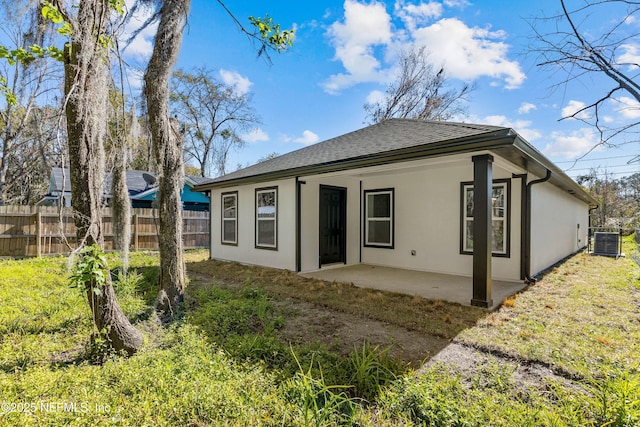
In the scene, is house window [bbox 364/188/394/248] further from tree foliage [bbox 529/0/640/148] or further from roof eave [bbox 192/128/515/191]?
tree foliage [bbox 529/0/640/148]

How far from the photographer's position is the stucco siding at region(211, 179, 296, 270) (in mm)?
7133

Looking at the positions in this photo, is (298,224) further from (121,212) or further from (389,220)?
(121,212)

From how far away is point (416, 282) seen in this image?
19.9 ft

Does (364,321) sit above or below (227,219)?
below

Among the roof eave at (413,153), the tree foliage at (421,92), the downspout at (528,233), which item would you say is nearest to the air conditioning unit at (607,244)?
the downspout at (528,233)

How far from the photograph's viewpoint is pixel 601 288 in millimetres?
5562

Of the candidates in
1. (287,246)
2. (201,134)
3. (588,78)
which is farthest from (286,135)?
(588,78)

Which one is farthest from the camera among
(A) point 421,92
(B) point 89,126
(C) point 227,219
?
(A) point 421,92

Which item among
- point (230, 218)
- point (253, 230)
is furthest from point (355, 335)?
point (230, 218)

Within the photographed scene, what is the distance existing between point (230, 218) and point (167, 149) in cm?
480

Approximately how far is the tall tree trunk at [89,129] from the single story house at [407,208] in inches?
149

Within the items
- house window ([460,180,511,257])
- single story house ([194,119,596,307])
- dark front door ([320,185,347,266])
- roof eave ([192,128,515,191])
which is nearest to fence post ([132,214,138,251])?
single story house ([194,119,596,307])

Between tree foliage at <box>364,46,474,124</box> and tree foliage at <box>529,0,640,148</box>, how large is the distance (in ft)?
50.9

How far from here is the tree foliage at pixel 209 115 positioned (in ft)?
70.8
